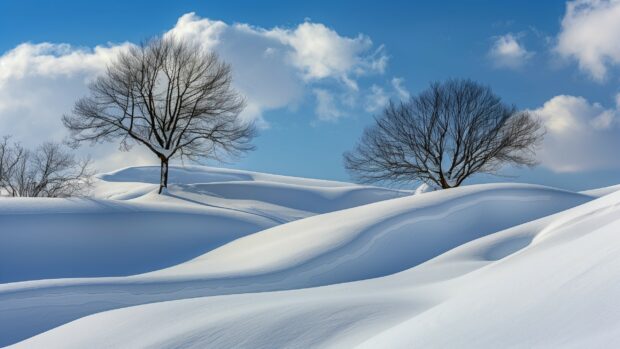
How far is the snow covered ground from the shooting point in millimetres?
2658

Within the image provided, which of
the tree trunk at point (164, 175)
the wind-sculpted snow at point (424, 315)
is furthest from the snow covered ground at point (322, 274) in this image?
the tree trunk at point (164, 175)

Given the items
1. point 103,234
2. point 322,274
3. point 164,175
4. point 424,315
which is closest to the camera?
point 424,315

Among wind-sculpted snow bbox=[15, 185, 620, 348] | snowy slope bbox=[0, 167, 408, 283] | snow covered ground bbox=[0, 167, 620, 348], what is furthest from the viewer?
snowy slope bbox=[0, 167, 408, 283]

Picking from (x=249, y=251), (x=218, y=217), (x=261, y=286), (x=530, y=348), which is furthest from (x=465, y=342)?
(x=218, y=217)

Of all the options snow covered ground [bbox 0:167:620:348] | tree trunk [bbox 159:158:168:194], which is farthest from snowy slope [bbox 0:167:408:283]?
tree trunk [bbox 159:158:168:194]

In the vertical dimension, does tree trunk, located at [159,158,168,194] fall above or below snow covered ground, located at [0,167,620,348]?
above

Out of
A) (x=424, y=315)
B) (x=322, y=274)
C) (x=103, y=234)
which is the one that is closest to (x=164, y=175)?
(x=103, y=234)

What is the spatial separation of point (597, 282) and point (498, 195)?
8.04 meters

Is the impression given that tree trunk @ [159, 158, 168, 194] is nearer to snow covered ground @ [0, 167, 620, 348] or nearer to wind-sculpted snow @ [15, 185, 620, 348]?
snow covered ground @ [0, 167, 620, 348]

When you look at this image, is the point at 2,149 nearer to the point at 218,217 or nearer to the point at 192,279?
the point at 218,217

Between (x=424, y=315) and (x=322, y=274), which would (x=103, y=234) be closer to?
(x=322, y=274)

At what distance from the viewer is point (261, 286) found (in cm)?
670

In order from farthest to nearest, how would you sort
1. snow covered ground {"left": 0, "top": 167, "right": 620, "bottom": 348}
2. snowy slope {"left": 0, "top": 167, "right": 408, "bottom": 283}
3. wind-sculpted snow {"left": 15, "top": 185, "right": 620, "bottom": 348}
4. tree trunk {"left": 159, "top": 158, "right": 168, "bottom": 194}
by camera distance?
tree trunk {"left": 159, "top": 158, "right": 168, "bottom": 194} < snowy slope {"left": 0, "top": 167, "right": 408, "bottom": 283} < snow covered ground {"left": 0, "top": 167, "right": 620, "bottom": 348} < wind-sculpted snow {"left": 15, "top": 185, "right": 620, "bottom": 348}

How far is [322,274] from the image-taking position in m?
7.00
